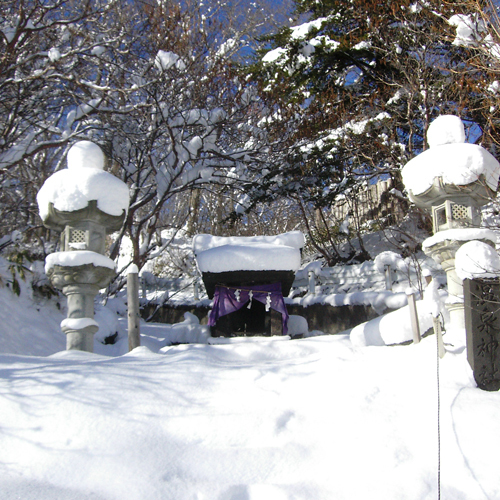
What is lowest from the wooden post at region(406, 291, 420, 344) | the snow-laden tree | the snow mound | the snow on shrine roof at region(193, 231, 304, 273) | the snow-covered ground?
the snow-covered ground

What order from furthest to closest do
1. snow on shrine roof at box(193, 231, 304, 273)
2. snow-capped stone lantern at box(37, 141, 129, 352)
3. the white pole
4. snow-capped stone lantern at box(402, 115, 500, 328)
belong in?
the white pole → snow on shrine roof at box(193, 231, 304, 273) → snow-capped stone lantern at box(37, 141, 129, 352) → snow-capped stone lantern at box(402, 115, 500, 328)

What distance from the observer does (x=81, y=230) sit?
599 centimetres

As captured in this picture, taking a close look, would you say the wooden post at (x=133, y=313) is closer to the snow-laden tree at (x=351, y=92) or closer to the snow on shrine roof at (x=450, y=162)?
the snow on shrine roof at (x=450, y=162)

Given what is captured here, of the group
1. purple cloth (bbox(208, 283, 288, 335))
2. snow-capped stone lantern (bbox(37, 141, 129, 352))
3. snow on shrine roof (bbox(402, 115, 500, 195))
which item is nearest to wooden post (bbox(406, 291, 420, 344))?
snow on shrine roof (bbox(402, 115, 500, 195))

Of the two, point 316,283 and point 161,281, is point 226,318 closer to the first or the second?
point 316,283

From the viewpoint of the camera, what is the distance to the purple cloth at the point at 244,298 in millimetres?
7793

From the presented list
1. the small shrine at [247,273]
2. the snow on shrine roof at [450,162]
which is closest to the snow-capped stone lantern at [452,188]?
the snow on shrine roof at [450,162]

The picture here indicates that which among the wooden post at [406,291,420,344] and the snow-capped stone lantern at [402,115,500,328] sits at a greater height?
the snow-capped stone lantern at [402,115,500,328]

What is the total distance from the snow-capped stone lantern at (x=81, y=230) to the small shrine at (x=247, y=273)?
2029 mm

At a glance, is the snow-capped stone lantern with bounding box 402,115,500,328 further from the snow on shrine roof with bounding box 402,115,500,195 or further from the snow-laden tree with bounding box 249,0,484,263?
the snow-laden tree with bounding box 249,0,484,263

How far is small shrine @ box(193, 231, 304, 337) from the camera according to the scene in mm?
7445

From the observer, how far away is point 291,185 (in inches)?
480

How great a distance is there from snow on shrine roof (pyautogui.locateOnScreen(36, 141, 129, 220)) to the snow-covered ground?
204cm

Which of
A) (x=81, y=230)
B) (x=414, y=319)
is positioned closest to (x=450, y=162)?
(x=414, y=319)
